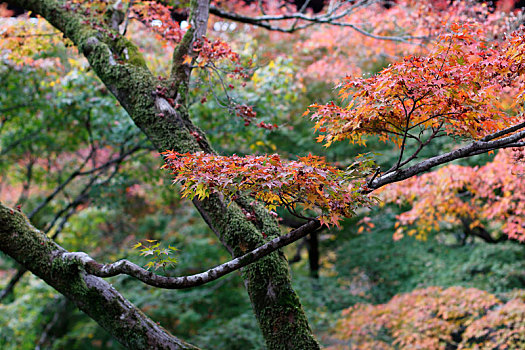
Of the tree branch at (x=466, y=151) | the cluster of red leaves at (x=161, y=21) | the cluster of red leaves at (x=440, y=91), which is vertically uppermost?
the cluster of red leaves at (x=161, y=21)

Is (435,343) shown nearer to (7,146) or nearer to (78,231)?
(78,231)

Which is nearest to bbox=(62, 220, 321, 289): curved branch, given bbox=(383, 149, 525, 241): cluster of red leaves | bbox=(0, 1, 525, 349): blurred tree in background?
bbox=(0, 1, 525, 349): blurred tree in background

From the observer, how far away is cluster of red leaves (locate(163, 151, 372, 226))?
5.98 feet

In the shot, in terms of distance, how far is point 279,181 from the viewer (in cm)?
176

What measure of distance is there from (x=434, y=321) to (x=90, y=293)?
4.27 m

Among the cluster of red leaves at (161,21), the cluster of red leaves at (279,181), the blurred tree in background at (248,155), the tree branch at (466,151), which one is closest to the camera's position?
the cluster of red leaves at (279,181)

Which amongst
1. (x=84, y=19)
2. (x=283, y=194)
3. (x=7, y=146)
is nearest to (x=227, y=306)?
(x=7, y=146)

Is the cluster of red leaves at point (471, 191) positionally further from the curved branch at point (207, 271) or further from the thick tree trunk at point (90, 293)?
the thick tree trunk at point (90, 293)

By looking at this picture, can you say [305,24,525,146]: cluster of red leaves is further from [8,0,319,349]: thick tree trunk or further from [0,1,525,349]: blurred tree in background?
[8,0,319,349]: thick tree trunk

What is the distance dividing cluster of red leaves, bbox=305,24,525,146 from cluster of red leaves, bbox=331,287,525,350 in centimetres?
341

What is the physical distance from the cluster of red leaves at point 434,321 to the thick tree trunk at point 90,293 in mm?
3577

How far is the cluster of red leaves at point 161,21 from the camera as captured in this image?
Answer: 3.41 metres

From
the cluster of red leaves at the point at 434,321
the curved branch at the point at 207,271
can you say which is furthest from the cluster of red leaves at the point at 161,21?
the cluster of red leaves at the point at 434,321

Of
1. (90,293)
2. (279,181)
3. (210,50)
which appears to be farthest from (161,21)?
(279,181)
